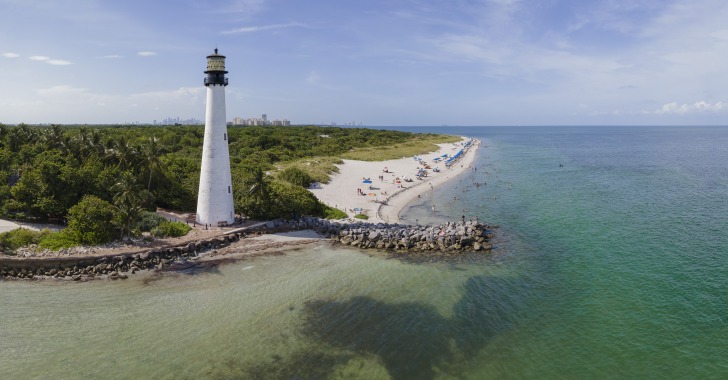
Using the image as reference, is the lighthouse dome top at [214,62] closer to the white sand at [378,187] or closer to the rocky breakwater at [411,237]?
the rocky breakwater at [411,237]

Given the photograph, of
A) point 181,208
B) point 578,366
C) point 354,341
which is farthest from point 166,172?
point 578,366

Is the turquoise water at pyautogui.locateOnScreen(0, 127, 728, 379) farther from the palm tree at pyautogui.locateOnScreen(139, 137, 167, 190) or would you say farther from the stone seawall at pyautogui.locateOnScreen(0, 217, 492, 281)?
the palm tree at pyautogui.locateOnScreen(139, 137, 167, 190)

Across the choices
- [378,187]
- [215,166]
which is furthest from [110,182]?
[378,187]

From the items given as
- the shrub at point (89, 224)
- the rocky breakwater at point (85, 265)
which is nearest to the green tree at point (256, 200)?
the rocky breakwater at point (85, 265)

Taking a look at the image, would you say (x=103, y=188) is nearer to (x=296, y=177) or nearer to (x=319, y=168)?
(x=296, y=177)

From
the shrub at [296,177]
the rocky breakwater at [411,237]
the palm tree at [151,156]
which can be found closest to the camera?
the rocky breakwater at [411,237]

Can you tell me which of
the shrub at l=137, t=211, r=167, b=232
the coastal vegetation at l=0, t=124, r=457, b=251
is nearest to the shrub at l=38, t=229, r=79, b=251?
the coastal vegetation at l=0, t=124, r=457, b=251

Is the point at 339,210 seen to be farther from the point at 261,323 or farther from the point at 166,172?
the point at 261,323
